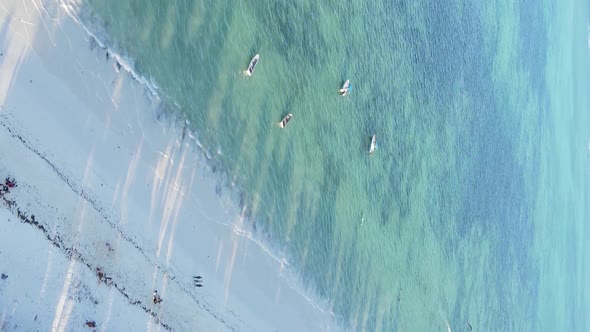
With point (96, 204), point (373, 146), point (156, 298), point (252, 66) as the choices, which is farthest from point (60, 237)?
point (373, 146)

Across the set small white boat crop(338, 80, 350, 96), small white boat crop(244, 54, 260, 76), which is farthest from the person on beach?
small white boat crop(338, 80, 350, 96)

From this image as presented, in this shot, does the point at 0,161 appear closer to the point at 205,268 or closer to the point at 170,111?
the point at 170,111

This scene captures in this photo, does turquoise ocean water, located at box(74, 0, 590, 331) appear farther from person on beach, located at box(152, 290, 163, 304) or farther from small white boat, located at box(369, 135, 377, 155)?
person on beach, located at box(152, 290, 163, 304)

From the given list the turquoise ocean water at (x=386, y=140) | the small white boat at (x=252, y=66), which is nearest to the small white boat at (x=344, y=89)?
the turquoise ocean water at (x=386, y=140)

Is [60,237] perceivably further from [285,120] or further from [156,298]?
[285,120]

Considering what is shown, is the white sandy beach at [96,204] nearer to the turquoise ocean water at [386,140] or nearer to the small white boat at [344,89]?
the turquoise ocean water at [386,140]

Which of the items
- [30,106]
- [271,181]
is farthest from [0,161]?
[271,181]

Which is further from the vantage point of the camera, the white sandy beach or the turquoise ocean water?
the turquoise ocean water
